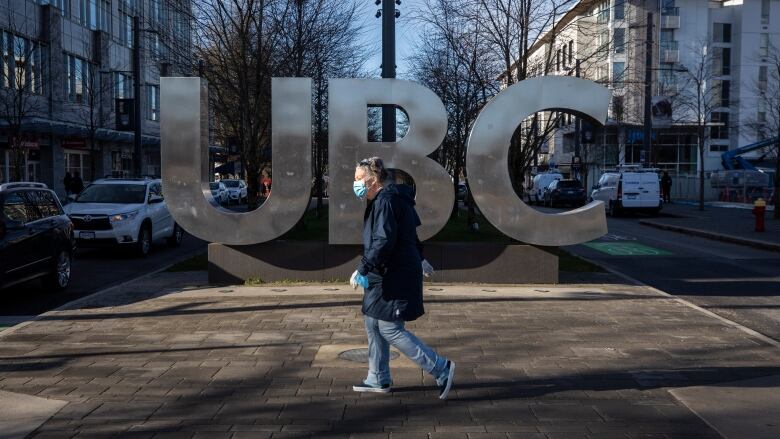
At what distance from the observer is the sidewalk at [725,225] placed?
68.1 feet

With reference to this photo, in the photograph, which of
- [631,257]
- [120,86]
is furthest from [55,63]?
[631,257]

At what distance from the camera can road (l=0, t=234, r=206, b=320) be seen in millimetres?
11258

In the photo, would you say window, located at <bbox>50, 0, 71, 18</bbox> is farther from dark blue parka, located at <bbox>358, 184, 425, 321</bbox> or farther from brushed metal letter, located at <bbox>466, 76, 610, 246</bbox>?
dark blue parka, located at <bbox>358, 184, 425, 321</bbox>

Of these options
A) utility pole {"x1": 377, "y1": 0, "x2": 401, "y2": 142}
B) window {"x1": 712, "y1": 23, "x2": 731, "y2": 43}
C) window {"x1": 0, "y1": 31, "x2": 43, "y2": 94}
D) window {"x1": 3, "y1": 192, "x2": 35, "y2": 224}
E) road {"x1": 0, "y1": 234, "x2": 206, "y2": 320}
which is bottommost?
road {"x1": 0, "y1": 234, "x2": 206, "y2": 320}

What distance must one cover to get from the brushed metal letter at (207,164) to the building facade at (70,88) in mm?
10816

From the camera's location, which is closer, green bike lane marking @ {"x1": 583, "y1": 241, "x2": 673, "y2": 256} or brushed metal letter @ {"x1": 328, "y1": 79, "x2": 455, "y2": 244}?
brushed metal letter @ {"x1": 328, "y1": 79, "x2": 455, "y2": 244}

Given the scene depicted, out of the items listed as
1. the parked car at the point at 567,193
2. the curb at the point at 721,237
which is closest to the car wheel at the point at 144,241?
the curb at the point at 721,237

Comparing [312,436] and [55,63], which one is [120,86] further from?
[312,436]

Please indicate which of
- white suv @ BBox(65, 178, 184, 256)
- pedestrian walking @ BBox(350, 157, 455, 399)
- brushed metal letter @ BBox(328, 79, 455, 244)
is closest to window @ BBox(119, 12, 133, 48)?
white suv @ BBox(65, 178, 184, 256)

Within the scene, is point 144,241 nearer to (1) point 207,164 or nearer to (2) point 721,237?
(1) point 207,164

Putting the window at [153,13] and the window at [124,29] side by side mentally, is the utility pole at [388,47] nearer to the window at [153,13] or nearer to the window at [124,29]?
the window at [153,13]

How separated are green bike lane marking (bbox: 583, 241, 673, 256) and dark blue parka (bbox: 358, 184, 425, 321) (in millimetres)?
13705

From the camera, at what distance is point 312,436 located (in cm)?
532

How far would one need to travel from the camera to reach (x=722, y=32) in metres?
68.1
